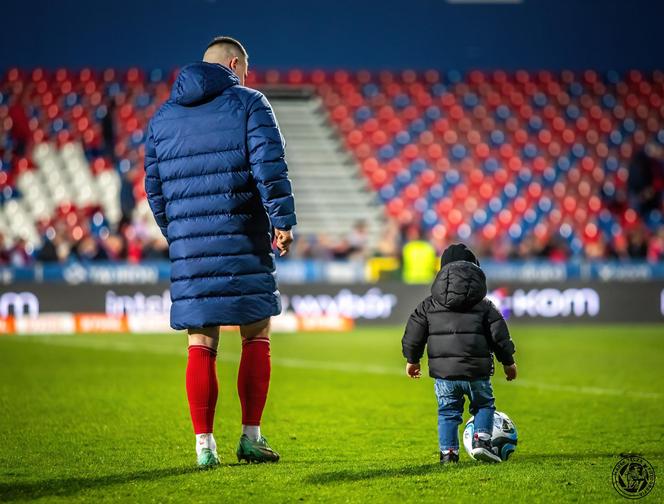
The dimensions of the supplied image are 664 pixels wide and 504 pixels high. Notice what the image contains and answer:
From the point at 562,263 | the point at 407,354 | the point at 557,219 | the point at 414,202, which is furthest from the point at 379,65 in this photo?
the point at 407,354

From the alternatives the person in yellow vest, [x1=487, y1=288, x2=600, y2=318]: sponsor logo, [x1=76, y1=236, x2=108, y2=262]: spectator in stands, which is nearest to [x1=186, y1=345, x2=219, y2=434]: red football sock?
[x1=76, y1=236, x2=108, y2=262]: spectator in stands

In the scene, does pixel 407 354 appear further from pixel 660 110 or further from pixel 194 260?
pixel 660 110

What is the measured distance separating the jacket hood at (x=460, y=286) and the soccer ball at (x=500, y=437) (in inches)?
22.3

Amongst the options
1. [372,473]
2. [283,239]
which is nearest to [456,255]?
[283,239]

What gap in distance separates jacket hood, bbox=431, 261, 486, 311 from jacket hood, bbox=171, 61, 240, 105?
4.25 feet

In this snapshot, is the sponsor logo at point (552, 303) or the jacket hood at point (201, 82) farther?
the sponsor logo at point (552, 303)

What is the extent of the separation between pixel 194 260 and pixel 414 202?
17355 mm

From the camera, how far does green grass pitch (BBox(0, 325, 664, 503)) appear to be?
4562mm

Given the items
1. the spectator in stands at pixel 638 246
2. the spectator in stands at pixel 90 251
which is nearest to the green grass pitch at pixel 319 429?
the spectator in stands at pixel 90 251

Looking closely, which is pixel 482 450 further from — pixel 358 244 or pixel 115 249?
pixel 358 244

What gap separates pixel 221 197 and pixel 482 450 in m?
1.65

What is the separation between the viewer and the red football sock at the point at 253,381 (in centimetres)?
514

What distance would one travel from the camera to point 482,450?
5.10 meters

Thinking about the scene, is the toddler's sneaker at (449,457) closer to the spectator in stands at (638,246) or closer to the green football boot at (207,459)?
the green football boot at (207,459)
